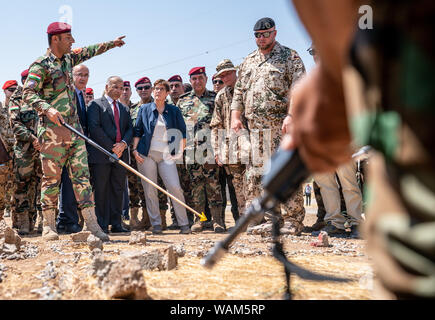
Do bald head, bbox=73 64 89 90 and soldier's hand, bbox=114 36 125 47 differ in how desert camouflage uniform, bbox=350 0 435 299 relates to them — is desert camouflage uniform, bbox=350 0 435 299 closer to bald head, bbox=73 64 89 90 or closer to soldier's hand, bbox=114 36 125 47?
soldier's hand, bbox=114 36 125 47

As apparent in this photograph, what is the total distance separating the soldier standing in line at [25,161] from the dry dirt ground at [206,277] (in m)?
3.06

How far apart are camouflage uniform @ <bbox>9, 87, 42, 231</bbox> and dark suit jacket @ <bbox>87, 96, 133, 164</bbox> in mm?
977

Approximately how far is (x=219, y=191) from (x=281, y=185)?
238 inches

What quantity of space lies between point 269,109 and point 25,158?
4177 millimetres

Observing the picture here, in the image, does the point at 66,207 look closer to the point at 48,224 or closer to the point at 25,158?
the point at 25,158

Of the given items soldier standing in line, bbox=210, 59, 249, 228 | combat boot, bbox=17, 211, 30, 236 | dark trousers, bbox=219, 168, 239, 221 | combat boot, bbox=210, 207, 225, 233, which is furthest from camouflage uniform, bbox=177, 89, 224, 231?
combat boot, bbox=17, 211, 30, 236

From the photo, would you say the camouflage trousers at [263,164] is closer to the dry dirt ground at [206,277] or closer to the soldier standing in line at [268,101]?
the soldier standing in line at [268,101]

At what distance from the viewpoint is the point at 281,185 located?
122 cm

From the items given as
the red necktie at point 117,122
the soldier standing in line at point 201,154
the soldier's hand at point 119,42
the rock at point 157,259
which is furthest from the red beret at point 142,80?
the rock at point 157,259

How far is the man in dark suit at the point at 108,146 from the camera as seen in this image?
22.2 feet

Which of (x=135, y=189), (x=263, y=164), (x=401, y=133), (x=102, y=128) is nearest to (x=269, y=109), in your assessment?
(x=263, y=164)

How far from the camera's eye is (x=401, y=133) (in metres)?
0.58

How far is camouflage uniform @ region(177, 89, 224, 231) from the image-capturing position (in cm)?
723
